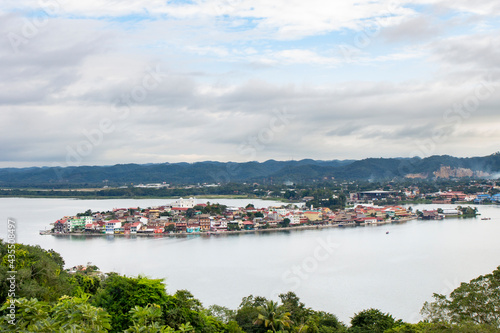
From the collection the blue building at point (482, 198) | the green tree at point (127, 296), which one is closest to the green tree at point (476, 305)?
the green tree at point (127, 296)

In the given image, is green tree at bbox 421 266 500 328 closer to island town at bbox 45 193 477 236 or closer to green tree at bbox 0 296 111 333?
green tree at bbox 0 296 111 333

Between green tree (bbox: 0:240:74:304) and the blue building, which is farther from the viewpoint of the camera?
the blue building

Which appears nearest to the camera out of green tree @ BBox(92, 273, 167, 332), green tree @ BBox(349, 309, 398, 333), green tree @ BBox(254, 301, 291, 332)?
green tree @ BBox(92, 273, 167, 332)

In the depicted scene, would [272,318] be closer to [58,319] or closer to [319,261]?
[58,319]

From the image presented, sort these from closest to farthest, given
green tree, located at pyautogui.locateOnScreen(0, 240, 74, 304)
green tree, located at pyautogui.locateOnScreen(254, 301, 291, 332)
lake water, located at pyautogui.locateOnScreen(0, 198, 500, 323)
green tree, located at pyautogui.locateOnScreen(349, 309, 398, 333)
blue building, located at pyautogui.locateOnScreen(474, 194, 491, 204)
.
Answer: green tree, located at pyautogui.locateOnScreen(0, 240, 74, 304) → green tree, located at pyautogui.locateOnScreen(254, 301, 291, 332) → green tree, located at pyautogui.locateOnScreen(349, 309, 398, 333) → lake water, located at pyautogui.locateOnScreen(0, 198, 500, 323) → blue building, located at pyautogui.locateOnScreen(474, 194, 491, 204)

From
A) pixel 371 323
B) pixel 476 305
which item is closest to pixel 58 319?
pixel 371 323

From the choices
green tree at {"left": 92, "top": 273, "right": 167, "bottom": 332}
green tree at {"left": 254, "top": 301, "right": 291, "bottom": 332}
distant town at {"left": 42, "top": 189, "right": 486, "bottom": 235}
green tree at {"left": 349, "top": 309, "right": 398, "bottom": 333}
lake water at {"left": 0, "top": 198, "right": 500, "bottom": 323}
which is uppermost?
green tree at {"left": 92, "top": 273, "right": 167, "bottom": 332}

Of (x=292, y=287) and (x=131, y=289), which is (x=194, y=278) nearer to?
(x=292, y=287)

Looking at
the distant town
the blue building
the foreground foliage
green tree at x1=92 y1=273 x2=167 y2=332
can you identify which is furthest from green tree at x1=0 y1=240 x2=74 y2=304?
the blue building

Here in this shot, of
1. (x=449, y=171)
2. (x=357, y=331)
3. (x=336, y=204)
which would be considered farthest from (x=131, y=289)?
(x=449, y=171)
